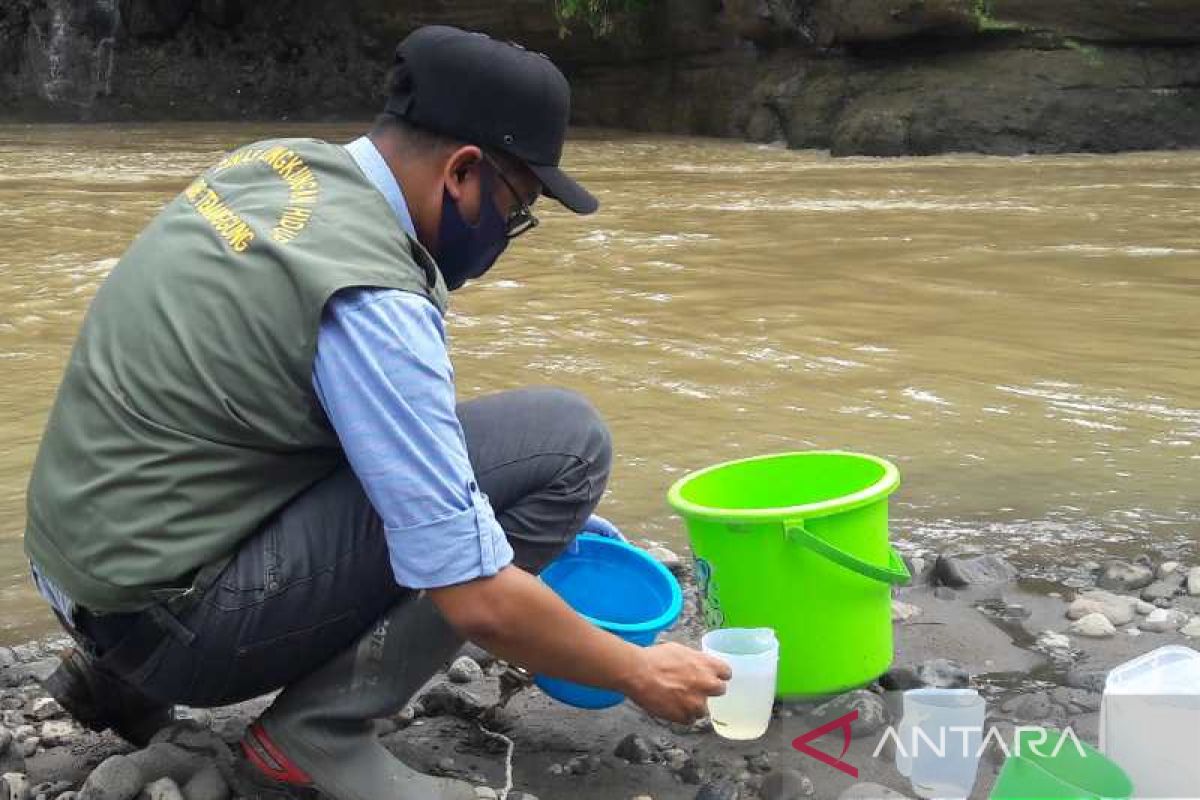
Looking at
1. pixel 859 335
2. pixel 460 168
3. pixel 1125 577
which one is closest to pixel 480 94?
pixel 460 168

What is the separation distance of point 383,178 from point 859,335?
366 cm

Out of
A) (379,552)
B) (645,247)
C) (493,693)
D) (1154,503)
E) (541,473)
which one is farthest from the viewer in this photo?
(645,247)

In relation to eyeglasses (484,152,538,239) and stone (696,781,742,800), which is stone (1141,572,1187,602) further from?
eyeglasses (484,152,538,239)

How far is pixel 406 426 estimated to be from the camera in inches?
69.2

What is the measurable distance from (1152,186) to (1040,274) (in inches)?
147

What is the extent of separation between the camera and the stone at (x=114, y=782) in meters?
2.11

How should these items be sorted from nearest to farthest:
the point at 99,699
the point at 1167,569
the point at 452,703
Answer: the point at 99,699, the point at 452,703, the point at 1167,569

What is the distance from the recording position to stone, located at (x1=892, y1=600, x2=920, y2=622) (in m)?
2.90

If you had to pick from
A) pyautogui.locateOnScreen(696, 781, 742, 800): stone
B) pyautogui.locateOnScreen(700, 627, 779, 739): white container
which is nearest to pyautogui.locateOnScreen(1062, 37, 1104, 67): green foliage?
pyautogui.locateOnScreen(700, 627, 779, 739): white container

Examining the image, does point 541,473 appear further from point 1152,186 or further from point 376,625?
point 1152,186

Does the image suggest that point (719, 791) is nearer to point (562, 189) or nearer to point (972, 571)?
point (562, 189)

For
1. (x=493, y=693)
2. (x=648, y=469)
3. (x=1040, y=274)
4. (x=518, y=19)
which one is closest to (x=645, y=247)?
(x=1040, y=274)

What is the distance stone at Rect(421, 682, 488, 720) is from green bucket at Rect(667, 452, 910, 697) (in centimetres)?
43

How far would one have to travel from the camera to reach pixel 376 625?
2102mm
